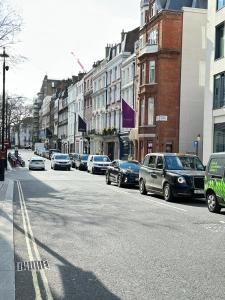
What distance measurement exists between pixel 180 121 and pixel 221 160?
2860cm

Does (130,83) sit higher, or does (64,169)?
(130,83)

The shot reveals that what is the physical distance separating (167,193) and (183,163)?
62.3 inches

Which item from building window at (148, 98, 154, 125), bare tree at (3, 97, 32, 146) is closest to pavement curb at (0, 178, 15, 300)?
building window at (148, 98, 154, 125)

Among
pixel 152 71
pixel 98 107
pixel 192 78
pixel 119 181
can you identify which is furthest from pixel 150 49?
pixel 98 107

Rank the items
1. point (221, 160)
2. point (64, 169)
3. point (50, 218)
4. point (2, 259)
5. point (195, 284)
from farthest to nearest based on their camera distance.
Result: point (64, 169), point (221, 160), point (50, 218), point (2, 259), point (195, 284)

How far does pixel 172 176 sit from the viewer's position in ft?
60.0

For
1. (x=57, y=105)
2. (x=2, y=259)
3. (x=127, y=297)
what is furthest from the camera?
(x=57, y=105)

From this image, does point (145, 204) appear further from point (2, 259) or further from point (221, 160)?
point (2, 259)

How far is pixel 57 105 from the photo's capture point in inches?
4835

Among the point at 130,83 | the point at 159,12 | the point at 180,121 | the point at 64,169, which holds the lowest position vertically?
the point at 64,169

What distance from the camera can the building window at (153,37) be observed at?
143 ft

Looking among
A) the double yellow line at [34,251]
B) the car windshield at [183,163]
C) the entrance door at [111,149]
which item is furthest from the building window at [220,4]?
the entrance door at [111,149]

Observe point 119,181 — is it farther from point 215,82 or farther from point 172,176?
point 215,82

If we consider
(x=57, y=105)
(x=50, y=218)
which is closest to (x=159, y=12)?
(x=50, y=218)
